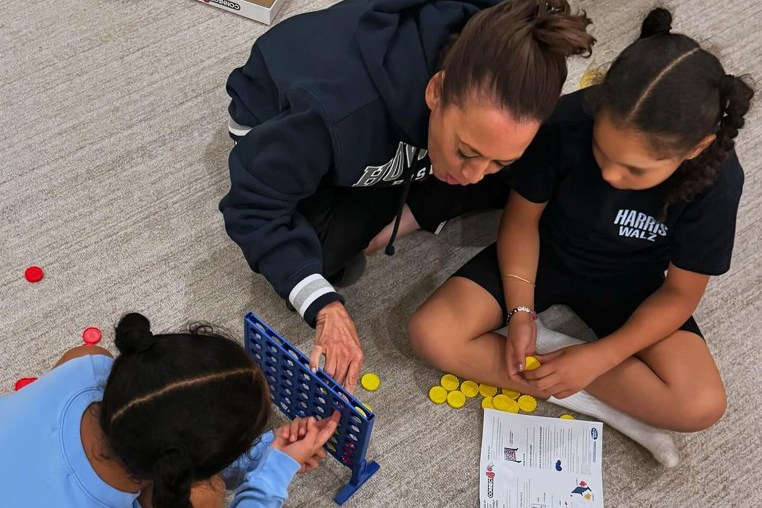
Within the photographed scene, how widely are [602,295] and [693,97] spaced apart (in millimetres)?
472

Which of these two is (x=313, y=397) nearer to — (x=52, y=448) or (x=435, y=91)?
(x=52, y=448)

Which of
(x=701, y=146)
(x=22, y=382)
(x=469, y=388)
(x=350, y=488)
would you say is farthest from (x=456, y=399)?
(x=22, y=382)

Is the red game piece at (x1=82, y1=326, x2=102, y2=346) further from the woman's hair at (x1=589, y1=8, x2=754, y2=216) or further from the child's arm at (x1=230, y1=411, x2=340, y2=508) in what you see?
the woman's hair at (x1=589, y1=8, x2=754, y2=216)

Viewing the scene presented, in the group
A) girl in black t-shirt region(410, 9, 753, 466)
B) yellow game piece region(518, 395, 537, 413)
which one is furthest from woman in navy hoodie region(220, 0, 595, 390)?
yellow game piece region(518, 395, 537, 413)

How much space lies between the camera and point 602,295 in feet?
4.47

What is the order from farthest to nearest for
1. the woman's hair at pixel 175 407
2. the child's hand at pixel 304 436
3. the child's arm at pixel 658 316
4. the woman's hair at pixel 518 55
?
the child's arm at pixel 658 316 < the child's hand at pixel 304 436 < the woman's hair at pixel 518 55 < the woman's hair at pixel 175 407

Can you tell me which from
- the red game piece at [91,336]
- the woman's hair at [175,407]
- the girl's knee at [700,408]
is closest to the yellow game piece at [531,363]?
the girl's knee at [700,408]

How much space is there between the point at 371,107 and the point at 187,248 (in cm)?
54

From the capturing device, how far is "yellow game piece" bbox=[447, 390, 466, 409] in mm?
1358

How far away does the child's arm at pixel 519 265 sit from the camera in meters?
1.31

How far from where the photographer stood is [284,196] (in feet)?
3.85

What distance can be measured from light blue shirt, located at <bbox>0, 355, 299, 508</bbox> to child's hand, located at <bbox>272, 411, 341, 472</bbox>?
0.72 ft

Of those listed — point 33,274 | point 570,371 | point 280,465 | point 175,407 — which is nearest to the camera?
point 175,407

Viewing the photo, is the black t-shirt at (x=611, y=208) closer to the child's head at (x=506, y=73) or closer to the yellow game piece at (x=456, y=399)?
the child's head at (x=506, y=73)
